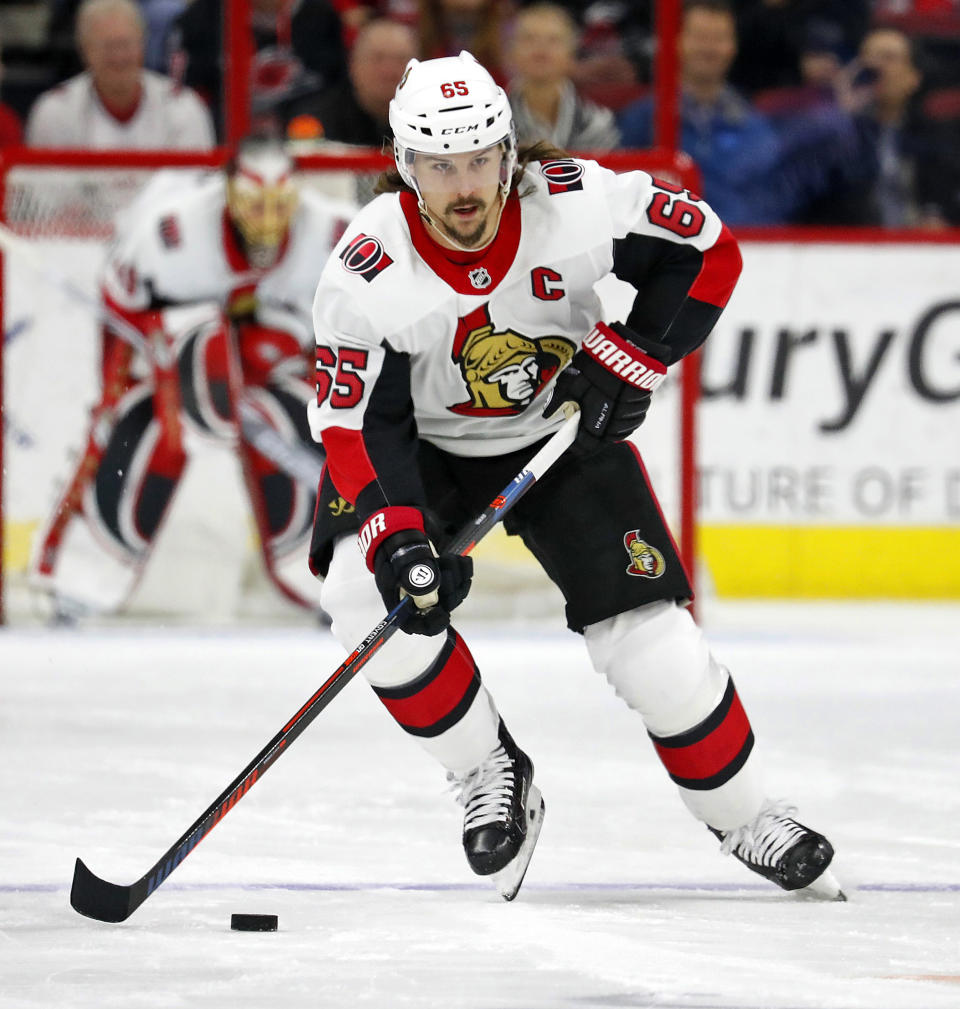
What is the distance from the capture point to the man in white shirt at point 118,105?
5531mm

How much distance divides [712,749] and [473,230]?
72 cm

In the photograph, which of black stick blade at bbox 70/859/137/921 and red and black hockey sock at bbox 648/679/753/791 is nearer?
black stick blade at bbox 70/859/137/921

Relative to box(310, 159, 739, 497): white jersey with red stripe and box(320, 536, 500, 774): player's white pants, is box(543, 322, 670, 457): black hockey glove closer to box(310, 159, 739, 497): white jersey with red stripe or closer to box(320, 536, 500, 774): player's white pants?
box(310, 159, 739, 497): white jersey with red stripe

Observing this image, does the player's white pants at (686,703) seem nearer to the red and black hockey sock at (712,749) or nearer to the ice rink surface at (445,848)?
the red and black hockey sock at (712,749)

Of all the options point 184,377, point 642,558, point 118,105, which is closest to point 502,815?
point 642,558

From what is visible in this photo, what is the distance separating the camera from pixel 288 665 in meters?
4.64

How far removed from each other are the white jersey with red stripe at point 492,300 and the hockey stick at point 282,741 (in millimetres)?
93

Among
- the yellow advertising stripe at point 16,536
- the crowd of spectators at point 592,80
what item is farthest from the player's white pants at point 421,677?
the crowd of spectators at point 592,80

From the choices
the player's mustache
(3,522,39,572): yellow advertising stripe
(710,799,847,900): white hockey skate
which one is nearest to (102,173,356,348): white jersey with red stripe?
(3,522,39,572): yellow advertising stripe

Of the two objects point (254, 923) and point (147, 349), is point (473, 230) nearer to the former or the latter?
point (254, 923)

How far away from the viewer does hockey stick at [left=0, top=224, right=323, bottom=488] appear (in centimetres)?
525

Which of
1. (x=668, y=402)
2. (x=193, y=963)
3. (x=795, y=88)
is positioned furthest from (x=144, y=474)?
(x=193, y=963)

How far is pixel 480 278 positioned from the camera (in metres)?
2.52

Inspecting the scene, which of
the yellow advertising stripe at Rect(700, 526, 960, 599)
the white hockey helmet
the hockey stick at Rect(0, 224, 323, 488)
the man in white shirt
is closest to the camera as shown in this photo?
the white hockey helmet
